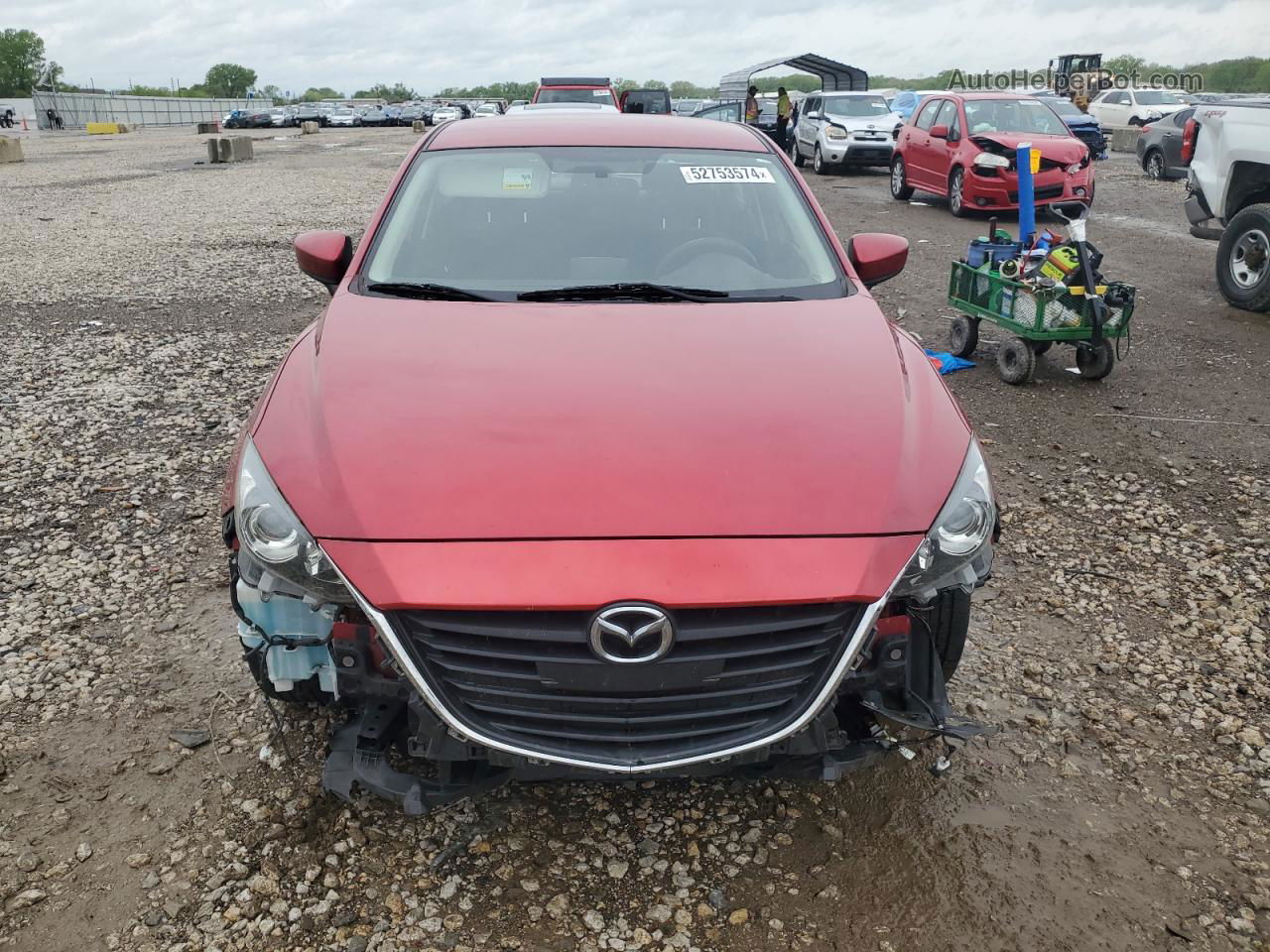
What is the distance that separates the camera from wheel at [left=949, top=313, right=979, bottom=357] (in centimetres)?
696

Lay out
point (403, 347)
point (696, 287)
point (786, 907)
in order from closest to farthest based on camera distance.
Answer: point (786, 907), point (403, 347), point (696, 287)

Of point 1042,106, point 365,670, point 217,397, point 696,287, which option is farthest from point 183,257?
point 1042,106

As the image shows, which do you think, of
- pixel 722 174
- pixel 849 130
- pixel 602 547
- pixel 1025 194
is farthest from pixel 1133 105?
pixel 602 547

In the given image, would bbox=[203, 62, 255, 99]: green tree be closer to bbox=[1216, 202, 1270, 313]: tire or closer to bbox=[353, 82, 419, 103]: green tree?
bbox=[353, 82, 419, 103]: green tree

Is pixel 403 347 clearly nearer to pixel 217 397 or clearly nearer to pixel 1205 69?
pixel 217 397

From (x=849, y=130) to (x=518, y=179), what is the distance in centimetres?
1711

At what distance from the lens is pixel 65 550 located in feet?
13.6

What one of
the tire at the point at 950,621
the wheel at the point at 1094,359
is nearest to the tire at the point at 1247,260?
the wheel at the point at 1094,359

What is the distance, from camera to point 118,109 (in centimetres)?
6100

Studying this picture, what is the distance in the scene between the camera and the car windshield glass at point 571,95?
67.1 feet

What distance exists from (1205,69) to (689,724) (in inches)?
3866

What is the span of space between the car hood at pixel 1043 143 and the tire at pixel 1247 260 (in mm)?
5155

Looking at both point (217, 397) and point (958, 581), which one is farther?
point (217, 397)

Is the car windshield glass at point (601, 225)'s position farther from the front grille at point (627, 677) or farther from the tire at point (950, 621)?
the front grille at point (627, 677)
